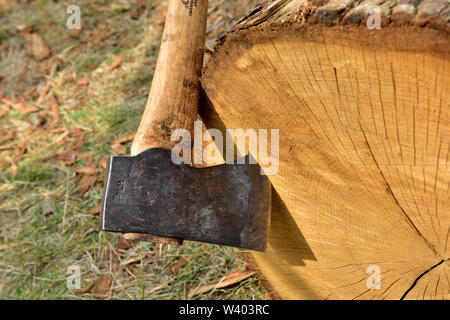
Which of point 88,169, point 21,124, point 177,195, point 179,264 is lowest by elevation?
point 179,264

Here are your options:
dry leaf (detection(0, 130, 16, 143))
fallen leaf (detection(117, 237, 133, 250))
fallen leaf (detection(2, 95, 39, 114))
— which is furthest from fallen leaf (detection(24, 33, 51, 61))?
fallen leaf (detection(117, 237, 133, 250))

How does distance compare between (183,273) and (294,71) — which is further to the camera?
(183,273)

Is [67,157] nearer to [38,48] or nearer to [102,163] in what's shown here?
[102,163]

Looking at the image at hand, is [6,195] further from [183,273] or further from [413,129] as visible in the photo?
[413,129]

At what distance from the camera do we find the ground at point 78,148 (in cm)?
245

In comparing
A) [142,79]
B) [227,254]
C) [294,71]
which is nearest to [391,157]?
[294,71]

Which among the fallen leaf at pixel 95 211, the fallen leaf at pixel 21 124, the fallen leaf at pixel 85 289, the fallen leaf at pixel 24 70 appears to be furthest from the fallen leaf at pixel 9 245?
the fallen leaf at pixel 24 70

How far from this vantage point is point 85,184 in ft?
9.75

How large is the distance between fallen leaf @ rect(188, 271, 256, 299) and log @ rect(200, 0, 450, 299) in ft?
1.83

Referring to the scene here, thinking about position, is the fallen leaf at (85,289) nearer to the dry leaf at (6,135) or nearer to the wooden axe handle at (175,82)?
the wooden axe handle at (175,82)

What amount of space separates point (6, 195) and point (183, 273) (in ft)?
4.89

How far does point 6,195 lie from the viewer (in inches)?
120

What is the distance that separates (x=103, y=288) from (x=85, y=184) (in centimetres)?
81

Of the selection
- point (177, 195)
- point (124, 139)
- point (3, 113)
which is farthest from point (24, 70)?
point (177, 195)
